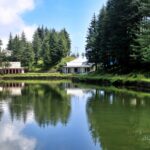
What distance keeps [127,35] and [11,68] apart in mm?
50146

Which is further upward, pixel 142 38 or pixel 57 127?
pixel 142 38

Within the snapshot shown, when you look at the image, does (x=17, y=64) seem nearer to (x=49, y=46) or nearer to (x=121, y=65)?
(x=49, y=46)

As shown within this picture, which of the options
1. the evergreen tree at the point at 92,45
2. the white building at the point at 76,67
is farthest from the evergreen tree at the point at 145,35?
the white building at the point at 76,67

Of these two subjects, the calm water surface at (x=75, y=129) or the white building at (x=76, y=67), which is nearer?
the calm water surface at (x=75, y=129)

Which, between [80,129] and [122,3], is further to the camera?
[122,3]

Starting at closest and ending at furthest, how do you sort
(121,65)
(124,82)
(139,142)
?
1. (139,142)
2. (124,82)
3. (121,65)

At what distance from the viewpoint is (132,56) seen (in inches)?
1821

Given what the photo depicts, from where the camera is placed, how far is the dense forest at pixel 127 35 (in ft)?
149

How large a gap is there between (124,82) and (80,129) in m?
30.0

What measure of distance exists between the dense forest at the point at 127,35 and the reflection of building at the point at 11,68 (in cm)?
4047

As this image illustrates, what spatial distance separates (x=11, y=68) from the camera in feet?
313

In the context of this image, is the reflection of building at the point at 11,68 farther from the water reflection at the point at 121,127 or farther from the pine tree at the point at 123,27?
the water reflection at the point at 121,127

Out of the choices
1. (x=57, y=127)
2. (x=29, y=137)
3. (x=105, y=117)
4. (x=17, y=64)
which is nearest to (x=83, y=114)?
(x=105, y=117)

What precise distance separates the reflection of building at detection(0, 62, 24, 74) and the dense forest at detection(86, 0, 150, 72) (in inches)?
1593
